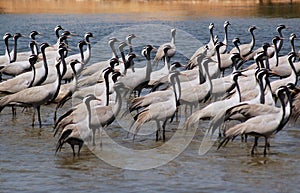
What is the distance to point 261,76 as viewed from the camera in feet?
36.8

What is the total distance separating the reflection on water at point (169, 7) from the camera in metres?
35.5

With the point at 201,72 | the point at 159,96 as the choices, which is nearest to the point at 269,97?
the point at 159,96

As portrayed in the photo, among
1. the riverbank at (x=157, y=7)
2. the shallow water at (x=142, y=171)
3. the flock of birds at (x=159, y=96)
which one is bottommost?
the riverbank at (x=157, y=7)

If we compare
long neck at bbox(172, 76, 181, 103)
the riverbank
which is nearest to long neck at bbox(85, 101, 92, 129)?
long neck at bbox(172, 76, 181, 103)

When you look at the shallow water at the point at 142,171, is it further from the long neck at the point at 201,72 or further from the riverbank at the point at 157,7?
the riverbank at the point at 157,7

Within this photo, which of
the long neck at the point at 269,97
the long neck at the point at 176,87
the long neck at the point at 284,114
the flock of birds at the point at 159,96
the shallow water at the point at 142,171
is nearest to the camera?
the shallow water at the point at 142,171

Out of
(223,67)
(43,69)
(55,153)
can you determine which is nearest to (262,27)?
(223,67)

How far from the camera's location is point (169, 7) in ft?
131

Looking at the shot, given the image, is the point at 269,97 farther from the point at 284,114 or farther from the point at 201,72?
the point at 201,72

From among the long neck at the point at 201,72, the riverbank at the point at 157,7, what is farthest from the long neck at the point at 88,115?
the riverbank at the point at 157,7

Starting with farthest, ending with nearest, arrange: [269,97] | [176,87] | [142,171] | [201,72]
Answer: [201,72] → [176,87] → [269,97] → [142,171]

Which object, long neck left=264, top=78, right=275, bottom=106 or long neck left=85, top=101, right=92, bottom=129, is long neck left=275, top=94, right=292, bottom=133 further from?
long neck left=85, top=101, right=92, bottom=129

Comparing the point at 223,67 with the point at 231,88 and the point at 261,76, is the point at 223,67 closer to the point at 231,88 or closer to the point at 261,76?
the point at 231,88

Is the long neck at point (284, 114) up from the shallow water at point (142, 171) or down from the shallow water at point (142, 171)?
up
